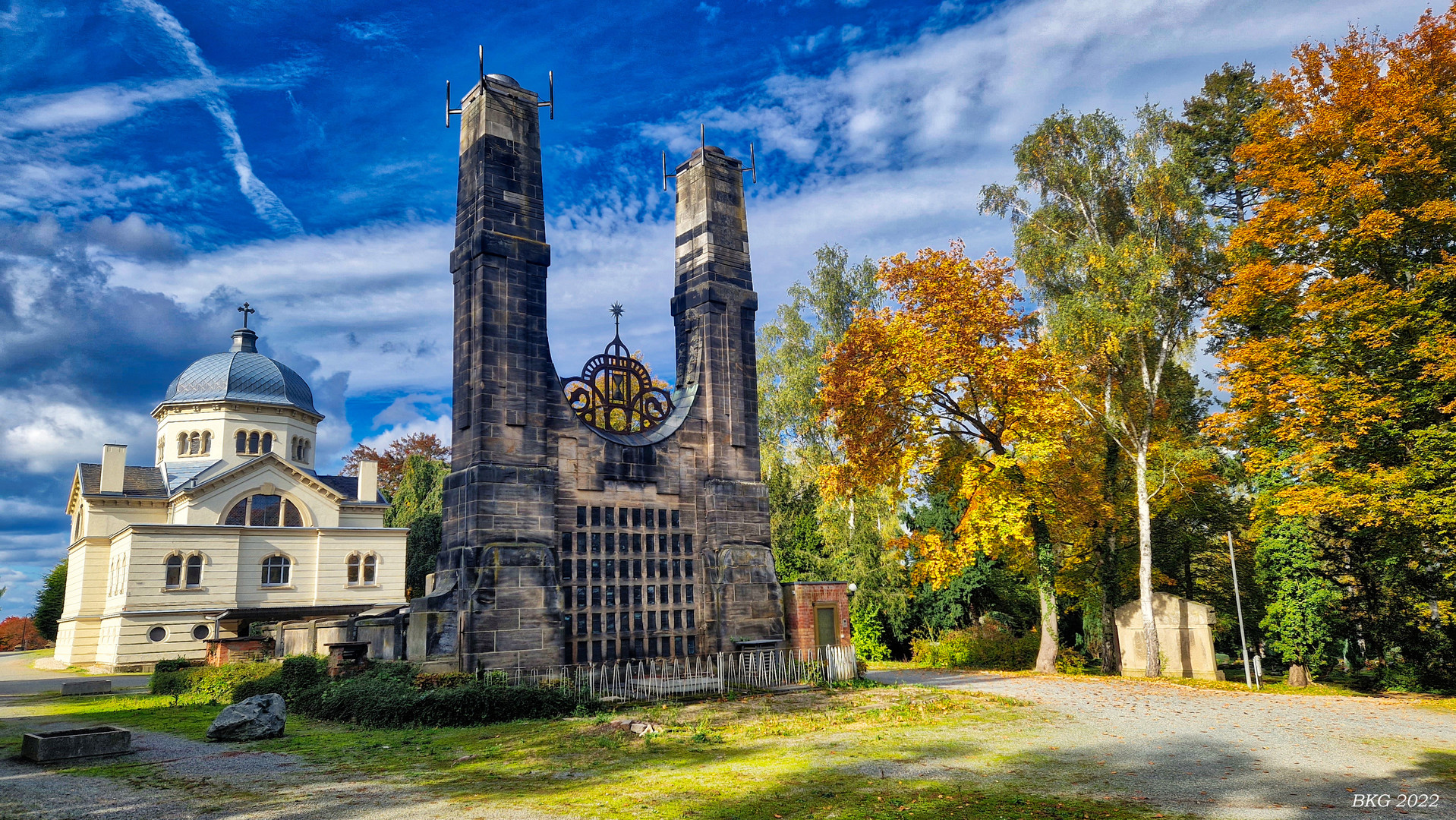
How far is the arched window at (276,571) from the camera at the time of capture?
137 feet

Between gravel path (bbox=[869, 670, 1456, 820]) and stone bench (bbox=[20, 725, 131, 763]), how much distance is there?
11.9 meters

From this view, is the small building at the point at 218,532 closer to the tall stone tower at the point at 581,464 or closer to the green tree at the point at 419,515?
the green tree at the point at 419,515

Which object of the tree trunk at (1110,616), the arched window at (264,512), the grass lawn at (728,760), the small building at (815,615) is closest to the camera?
the grass lawn at (728,760)

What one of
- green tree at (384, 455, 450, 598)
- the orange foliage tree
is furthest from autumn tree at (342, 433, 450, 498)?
the orange foliage tree

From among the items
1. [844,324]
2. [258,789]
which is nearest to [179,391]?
[844,324]

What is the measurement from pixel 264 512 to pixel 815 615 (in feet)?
108

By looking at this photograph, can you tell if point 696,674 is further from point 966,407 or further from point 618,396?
point 966,407

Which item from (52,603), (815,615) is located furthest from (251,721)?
(52,603)

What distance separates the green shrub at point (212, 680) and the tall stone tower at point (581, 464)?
754cm

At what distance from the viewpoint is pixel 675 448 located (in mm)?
→ 21484

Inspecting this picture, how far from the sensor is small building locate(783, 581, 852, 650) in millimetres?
22234

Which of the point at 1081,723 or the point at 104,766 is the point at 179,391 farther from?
the point at 1081,723

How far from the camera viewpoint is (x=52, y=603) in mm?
60844

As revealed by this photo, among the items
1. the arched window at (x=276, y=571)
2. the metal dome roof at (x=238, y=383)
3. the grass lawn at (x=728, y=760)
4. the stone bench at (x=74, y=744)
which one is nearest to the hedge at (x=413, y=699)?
the grass lawn at (x=728, y=760)
